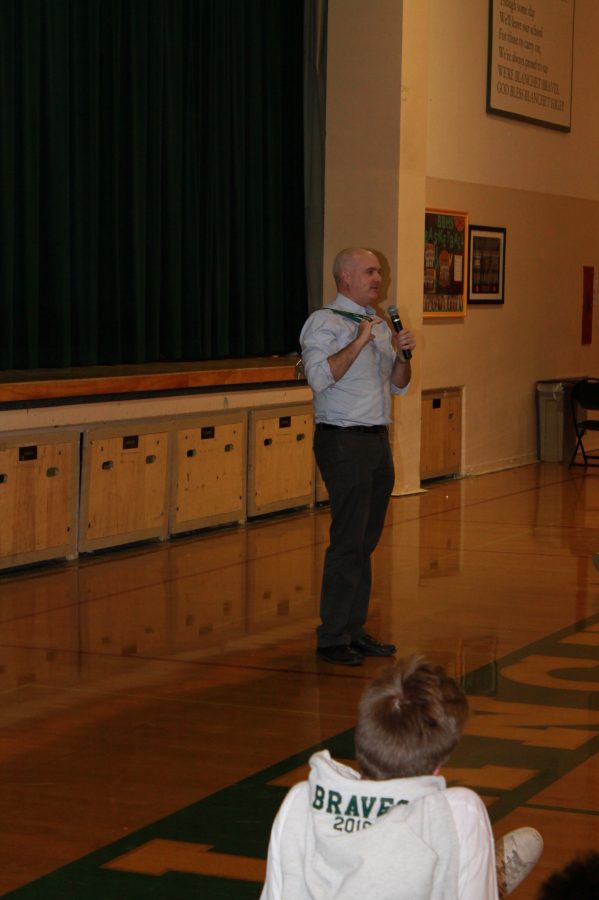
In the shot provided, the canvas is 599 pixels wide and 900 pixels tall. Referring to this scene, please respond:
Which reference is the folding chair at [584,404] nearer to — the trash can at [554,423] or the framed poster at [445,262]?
the trash can at [554,423]

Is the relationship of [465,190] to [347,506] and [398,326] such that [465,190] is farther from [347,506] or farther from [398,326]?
[347,506]

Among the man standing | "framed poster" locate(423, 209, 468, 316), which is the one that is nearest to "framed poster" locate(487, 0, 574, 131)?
"framed poster" locate(423, 209, 468, 316)

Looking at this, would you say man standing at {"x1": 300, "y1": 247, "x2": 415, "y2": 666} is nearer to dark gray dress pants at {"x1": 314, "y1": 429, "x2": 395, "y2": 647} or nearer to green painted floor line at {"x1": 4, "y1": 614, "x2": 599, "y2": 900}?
dark gray dress pants at {"x1": 314, "y1": 429, "x2": 395, "y2": 647}

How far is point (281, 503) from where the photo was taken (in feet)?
37.7

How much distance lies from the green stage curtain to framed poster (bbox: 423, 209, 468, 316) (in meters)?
1.26

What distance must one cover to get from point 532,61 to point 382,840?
1428 centimetres

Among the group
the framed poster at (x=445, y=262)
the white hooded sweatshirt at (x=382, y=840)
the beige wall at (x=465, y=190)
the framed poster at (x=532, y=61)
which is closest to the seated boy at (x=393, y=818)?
the white hooded sweatshirt at (x=382, y=840)

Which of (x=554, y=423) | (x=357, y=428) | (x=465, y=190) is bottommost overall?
(x=554, y=423)

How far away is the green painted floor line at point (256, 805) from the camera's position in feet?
13.1

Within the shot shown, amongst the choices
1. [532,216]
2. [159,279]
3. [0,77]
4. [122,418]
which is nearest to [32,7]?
[0,77]

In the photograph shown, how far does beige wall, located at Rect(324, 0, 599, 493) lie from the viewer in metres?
12.6

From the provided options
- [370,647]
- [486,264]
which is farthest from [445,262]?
[370,647]

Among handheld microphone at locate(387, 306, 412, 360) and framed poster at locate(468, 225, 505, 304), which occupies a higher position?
framed poster at locate(468, 225, 505, 304)

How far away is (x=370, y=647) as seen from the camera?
6805 mm
